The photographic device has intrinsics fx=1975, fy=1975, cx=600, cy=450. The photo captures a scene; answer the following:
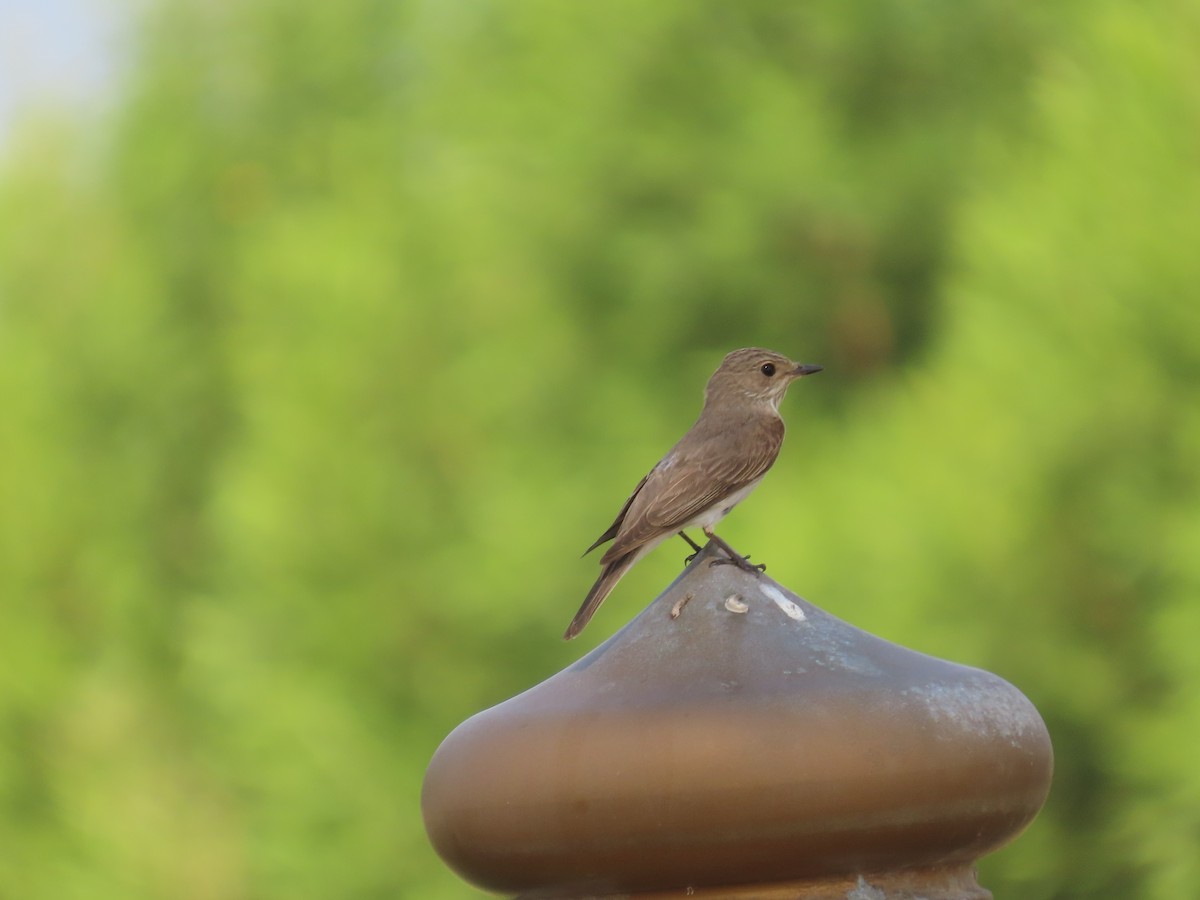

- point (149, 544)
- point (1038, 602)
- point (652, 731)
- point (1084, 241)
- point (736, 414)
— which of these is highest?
point (149, 544)

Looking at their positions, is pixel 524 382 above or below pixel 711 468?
above

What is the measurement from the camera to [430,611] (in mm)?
20859

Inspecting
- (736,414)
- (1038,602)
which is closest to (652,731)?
(736,414)

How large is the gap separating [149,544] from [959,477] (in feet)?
54.5

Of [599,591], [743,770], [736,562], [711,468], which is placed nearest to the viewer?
[743,770]

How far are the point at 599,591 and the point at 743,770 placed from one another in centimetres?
159

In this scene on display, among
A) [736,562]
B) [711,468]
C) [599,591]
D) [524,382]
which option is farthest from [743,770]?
[524,382]

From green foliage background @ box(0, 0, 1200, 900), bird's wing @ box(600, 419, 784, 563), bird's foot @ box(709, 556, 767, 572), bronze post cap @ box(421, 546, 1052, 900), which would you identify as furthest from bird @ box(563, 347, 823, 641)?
green foliage background @ box(0, 0, 1200, 900)

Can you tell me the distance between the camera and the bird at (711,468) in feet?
15.5

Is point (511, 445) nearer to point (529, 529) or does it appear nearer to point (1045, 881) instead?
point (529, 529)

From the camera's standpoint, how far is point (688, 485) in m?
5.12

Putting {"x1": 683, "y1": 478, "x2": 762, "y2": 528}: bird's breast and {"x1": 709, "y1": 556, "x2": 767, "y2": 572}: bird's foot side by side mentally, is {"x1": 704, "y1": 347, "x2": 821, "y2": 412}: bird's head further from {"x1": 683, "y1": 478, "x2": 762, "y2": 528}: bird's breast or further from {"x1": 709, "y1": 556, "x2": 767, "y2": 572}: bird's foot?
{"x1": 709, "y1": 556, "x2": 767, "y2": 572}: bird's foot

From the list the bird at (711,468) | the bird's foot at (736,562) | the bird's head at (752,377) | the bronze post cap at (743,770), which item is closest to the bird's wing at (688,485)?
the bird at (711,468)

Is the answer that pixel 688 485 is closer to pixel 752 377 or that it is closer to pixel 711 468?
pixel 711 468
